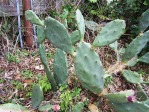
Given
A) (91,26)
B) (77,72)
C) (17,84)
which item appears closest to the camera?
(77,72)

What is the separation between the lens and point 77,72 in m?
2.39

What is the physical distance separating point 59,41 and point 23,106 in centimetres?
73

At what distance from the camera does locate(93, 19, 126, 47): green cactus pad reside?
246 centimetres

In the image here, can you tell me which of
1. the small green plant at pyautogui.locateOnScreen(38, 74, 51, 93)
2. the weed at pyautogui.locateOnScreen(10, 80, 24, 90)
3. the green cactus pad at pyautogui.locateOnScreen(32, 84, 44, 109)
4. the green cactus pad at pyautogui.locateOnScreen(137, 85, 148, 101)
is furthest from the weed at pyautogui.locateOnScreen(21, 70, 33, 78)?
the green cactus pad at pyautogui.locateOnScreen(137, 85, 148, 101)

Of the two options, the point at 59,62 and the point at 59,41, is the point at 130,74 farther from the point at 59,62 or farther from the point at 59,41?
the point at 59,41

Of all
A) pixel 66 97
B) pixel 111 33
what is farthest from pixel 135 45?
pixel 66 97

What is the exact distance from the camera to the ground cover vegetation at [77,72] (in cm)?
236

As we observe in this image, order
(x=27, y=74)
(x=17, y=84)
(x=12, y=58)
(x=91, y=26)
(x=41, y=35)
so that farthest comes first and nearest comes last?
(x=91, y=26), (x=12, y=58), (x=27, y=74), (x=17, y=84), (x=41, y=35)

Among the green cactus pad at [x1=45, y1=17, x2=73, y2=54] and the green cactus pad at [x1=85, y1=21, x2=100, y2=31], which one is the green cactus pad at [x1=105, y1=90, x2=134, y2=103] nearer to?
the green cactus pad at [x1=45, y1=17, x2=73, y2=54]

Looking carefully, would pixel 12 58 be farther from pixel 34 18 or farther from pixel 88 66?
pixel 88 66

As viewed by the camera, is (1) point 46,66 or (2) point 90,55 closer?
(2) point 90,55

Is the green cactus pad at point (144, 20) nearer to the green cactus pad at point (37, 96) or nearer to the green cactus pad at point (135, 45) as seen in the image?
the green cactus pad at point (135, 45)

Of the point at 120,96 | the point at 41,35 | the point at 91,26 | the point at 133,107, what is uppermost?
the point at 91,26

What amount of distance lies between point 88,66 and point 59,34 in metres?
0.37
